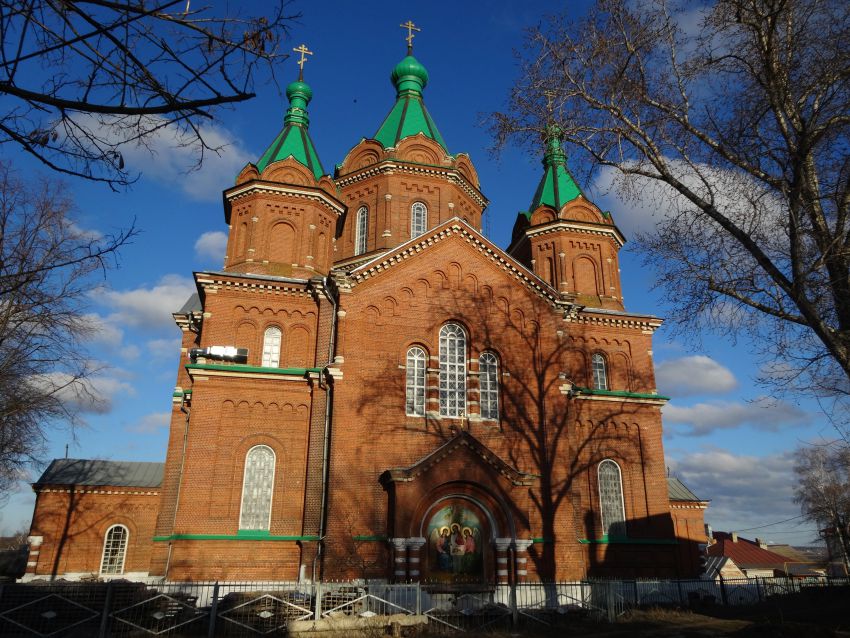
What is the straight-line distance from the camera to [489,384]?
2141 cm

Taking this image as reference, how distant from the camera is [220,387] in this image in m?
19.9

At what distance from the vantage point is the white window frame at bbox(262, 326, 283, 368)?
21.6 metres

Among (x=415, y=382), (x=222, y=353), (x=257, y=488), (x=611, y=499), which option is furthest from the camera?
(x=611, y=499)

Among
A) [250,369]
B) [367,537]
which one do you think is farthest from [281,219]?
[367,537]

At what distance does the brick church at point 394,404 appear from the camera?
731 inches

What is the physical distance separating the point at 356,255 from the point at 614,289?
1072 cm

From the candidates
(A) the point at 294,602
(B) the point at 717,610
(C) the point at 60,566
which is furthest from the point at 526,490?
(C) the point at 60,566

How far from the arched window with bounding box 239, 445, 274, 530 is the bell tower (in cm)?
693

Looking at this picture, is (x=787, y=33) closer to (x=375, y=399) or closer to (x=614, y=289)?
(x=375, y=399)

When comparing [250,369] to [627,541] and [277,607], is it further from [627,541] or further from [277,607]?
[627,541]

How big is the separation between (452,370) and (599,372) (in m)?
7.09

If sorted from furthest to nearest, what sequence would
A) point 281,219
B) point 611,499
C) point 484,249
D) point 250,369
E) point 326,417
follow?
point 281,219 < point 611,499 < point 484,249 < point 250,369 < point 326,417

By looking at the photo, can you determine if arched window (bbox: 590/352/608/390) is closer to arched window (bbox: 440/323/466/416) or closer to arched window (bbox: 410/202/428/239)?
arched window (bbox: 440/323/466/416)

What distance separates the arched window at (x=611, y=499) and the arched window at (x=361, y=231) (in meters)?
12.8
